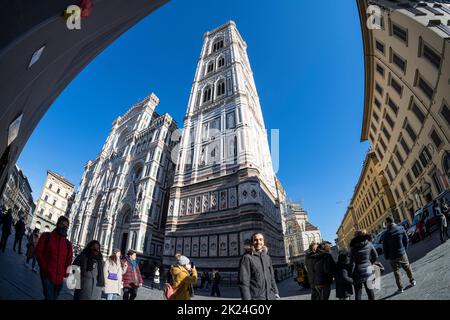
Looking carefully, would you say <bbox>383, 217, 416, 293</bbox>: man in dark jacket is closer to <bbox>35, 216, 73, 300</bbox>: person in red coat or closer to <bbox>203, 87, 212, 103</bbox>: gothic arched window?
<bbox>35, 216, 73, 300</bbox>: person in red coat

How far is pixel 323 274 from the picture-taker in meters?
3.49

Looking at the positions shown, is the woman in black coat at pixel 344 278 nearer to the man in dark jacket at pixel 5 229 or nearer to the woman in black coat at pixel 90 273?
the woman in black coat at pixel 90 273

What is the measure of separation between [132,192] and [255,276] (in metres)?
26.9

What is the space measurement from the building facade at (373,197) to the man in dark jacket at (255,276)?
88.4 ft

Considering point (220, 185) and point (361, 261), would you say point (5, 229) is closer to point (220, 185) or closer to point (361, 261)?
point (361, 261)

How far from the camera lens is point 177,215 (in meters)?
18.6

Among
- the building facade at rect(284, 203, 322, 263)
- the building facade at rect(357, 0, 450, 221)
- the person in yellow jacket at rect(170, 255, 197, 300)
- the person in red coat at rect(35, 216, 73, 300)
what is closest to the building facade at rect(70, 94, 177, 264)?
the person in red coat at rect(35, 216, 73, 300)

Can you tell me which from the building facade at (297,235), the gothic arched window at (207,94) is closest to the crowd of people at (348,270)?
the gothic arched window at (207,94)

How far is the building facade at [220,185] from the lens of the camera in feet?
49.0

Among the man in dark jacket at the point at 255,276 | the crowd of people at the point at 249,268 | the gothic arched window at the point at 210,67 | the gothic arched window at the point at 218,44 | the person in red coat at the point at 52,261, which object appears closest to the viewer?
the man in dark jacket at the point at 255,276

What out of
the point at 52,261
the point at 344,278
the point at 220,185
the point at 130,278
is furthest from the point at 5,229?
the point at 220,185

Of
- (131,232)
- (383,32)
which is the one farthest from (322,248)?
(131,232)

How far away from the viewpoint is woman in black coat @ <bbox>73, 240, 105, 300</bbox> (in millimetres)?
3066
